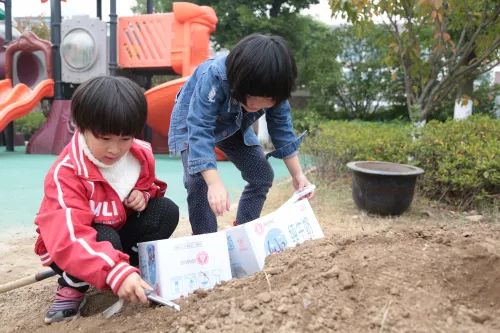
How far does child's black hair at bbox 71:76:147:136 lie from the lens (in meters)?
1.56

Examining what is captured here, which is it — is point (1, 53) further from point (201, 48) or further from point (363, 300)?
point (363, 300)

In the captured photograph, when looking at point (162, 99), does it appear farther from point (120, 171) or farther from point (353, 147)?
point (120, 171)

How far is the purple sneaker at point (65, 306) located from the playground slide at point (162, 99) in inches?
182

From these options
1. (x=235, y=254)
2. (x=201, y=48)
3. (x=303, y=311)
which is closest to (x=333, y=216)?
(x=235, y=254)

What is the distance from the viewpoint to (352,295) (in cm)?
126

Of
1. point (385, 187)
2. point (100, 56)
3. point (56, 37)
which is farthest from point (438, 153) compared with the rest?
point (56, 37)

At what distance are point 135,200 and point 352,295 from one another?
0.97 metres

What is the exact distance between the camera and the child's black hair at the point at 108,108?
1.56m

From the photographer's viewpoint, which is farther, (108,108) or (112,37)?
(112,37)

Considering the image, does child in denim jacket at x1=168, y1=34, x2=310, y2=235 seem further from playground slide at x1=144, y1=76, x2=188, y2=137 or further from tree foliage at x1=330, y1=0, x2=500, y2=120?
playground slide at x1=144, y1=76, x2=188, y2=137

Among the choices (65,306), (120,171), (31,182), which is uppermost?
(120,171)

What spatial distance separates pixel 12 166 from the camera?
5938 mm

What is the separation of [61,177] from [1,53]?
859 centimetres

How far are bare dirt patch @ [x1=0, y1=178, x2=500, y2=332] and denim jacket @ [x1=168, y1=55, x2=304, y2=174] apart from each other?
0.58m
